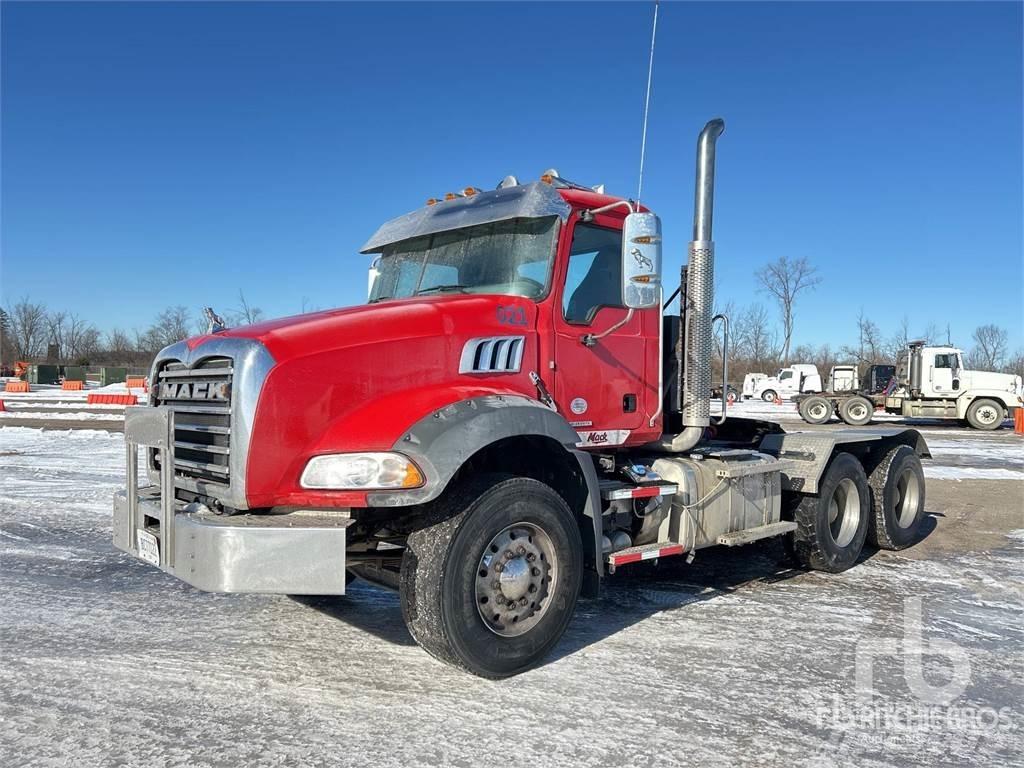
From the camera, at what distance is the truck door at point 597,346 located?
4.77 metres

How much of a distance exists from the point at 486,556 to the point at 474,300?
149cm

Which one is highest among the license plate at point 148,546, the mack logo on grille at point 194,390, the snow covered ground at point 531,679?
the mack logo on grille at point 194,390

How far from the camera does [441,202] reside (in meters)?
5.43

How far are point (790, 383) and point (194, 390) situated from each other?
39499 mm

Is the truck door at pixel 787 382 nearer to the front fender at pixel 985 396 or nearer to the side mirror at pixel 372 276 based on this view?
the front fender at pixel 985 396

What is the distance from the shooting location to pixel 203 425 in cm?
402

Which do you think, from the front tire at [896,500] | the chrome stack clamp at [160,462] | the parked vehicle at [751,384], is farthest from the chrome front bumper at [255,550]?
the parked vehicle at [751,384]

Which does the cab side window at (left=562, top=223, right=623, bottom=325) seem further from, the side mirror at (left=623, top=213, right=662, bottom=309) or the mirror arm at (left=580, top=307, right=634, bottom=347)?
the side mirror at (left=623, top=213, right=662, bottom=309)

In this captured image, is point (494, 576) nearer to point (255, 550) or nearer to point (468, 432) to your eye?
point (468, 432)

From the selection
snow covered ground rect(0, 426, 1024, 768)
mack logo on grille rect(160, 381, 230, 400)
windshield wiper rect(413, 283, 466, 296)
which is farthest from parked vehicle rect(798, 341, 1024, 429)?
mack logo on grille rect(160, 381, 230, 400)

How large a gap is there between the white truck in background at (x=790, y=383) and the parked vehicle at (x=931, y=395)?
31.9 feet

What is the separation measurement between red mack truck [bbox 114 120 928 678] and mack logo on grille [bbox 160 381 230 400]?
0.05 feet

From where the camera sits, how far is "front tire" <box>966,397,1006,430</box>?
25062 mm

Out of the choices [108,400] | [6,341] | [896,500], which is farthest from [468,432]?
[6,341]
